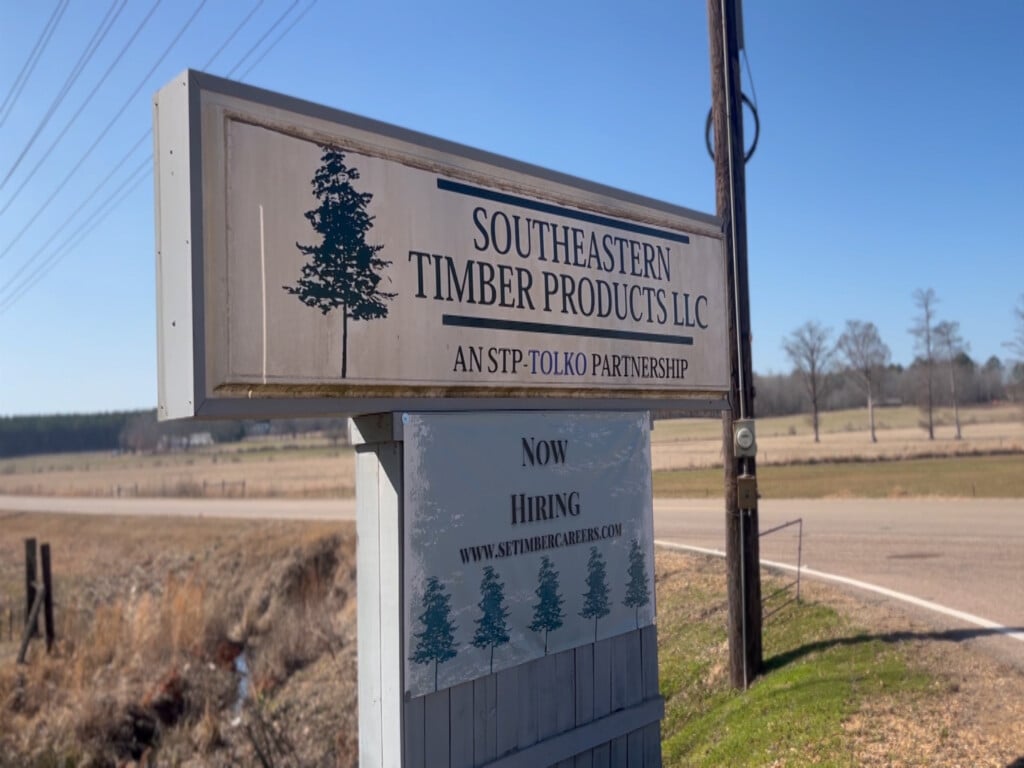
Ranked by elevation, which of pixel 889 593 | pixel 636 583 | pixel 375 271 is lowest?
pixel 889 593

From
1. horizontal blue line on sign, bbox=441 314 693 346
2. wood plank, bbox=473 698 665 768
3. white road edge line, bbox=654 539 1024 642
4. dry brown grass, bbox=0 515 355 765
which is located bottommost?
dry brown grass, bbox=0 515 355 765

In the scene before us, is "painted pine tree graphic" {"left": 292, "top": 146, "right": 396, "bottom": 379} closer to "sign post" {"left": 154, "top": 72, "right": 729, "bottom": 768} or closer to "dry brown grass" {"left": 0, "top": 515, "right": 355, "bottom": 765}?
"sign post" {"left": 154, "top": 72, "right": 729, "bottom": 768}

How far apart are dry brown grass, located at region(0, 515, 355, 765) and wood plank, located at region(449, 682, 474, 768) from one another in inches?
232

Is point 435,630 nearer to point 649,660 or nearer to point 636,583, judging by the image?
point 636,583

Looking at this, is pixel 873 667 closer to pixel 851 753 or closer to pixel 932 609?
pixel 851 753

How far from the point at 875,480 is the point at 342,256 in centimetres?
2834

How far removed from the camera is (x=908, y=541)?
14.7 metres

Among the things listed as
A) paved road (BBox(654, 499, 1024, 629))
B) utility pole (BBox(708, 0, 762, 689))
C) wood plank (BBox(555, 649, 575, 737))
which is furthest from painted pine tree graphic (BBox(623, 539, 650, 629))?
paved road (BBox(654, 499, 1024, 629))

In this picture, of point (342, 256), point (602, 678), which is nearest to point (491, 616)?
point (602, 678)

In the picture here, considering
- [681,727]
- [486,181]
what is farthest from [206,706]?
[486,181]

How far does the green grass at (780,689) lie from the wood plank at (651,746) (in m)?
1.46

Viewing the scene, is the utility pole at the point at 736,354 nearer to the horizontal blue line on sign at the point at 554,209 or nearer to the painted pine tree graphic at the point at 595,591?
the horizontal blue line on sign at the point at 554,209

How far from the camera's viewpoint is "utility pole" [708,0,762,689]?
26.1ft

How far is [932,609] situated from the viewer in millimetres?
9211
